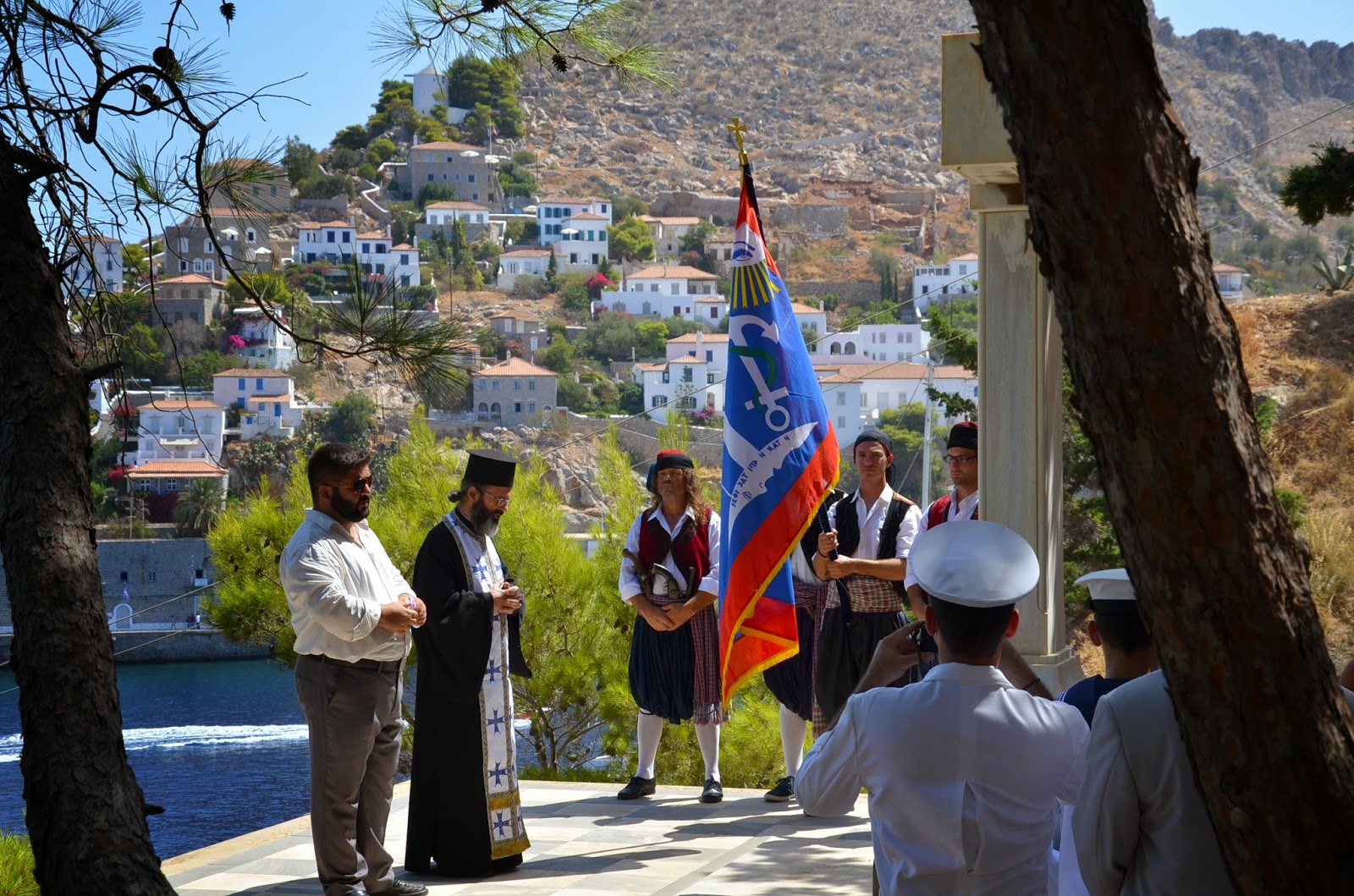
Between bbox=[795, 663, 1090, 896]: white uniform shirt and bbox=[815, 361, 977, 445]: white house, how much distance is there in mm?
82318

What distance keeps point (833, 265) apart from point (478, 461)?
364ft

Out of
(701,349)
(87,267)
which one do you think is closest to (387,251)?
(701,349)

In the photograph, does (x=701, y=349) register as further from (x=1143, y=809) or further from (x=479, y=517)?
(x=1143, y=809)

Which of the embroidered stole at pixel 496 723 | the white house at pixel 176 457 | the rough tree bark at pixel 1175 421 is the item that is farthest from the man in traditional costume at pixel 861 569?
the white house at pixel 176 457

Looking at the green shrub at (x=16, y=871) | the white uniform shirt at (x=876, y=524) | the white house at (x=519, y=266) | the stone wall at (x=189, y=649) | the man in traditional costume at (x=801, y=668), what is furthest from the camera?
the white house at (x=519, y=266)

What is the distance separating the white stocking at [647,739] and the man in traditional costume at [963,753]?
3591mm

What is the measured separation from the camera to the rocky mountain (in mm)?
126688

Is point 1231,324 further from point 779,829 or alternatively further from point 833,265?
point 833,265

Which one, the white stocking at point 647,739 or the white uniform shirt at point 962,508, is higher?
the white uniform shirt at point 962,508

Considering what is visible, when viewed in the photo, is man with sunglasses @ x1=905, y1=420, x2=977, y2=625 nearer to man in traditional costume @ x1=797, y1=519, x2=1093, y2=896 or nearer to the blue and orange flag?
the blue and orange flag

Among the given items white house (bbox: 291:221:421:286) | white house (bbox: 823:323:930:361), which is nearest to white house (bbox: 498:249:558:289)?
white house (bbox: 291:221:421:286)

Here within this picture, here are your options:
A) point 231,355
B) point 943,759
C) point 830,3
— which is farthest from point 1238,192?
point 943,759

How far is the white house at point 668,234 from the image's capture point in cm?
11631

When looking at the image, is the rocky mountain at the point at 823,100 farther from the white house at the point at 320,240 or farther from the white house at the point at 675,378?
the white house at the point at 675,378
